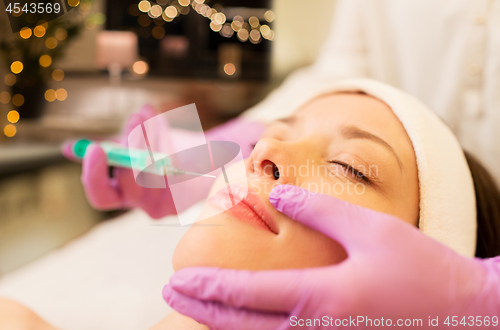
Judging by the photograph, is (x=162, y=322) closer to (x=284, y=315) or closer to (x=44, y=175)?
(x=284, y=315)

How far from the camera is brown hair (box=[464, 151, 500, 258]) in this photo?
0.73 metres

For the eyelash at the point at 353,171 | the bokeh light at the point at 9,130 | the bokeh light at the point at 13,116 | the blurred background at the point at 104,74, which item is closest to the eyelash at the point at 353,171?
the eyelash at the point at 353,171

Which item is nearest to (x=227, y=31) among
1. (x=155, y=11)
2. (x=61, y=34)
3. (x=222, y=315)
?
(x=155, y=11)

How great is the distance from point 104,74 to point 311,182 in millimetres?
2237

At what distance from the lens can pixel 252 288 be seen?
409 mm

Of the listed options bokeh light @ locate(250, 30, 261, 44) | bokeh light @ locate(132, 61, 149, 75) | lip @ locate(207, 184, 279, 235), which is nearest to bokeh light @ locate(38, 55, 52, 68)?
bokeh light @ locate(132, 61, 149, 75)

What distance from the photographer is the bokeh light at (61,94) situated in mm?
1947

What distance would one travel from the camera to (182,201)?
54 cm

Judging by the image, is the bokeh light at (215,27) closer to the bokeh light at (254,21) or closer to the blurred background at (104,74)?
the blurred background at (104,74)

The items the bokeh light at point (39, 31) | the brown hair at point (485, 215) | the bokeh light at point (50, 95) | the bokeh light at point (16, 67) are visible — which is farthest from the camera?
the bokeh light at point (50, 95)

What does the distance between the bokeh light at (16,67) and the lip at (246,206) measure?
5.56 ft

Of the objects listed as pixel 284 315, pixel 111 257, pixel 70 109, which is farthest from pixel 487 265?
pixel 70 109

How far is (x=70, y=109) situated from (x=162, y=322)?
1.86 meters

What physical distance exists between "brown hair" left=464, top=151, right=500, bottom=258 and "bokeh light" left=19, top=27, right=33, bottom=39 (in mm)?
1709
